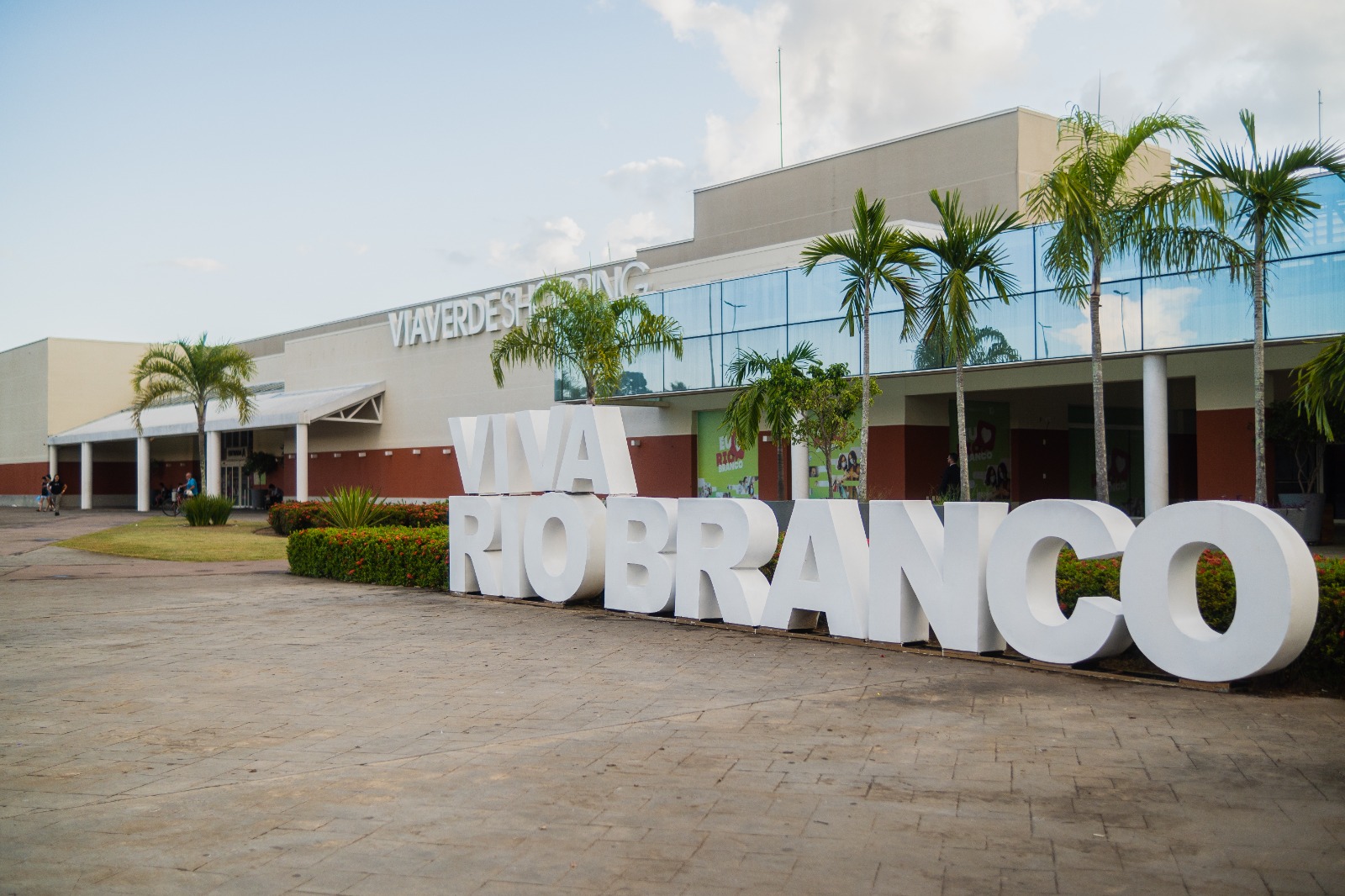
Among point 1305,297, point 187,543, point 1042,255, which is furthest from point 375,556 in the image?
point 1305,297

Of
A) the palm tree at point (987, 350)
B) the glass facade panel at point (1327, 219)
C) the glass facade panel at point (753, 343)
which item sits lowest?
the palm tree at point (987, 350)

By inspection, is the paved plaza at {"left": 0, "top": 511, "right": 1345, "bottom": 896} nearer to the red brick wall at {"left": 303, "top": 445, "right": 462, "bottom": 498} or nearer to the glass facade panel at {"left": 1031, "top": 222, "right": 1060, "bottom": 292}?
the glass facade panel at {"left": 1031, "top": 222, "right": 1060, "bottom": 292}

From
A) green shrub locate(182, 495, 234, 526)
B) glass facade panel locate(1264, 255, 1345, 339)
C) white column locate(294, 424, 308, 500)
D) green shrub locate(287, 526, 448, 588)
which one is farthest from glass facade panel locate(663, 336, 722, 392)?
white column locate(294, 424, 308, 500)

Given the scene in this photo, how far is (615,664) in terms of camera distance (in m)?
9.73

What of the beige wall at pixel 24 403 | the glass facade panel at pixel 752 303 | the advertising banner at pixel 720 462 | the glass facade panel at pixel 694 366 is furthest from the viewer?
the beige wall at pixel 24 403

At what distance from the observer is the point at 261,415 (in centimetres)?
4078

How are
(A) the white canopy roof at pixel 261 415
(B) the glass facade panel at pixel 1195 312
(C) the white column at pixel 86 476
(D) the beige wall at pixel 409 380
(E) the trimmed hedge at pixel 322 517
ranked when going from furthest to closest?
(C) the white column at pixel 86 476
(A) the white canopy roof at pixel 261 415
(D) the beige wall at pixel 409 380
(E) the trimmed hedge at pixel 322 517
(B) the glass facade panel at pixel 1195 312

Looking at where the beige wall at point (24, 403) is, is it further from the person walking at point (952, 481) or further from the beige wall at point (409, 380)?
the person walking at point (952, 481)

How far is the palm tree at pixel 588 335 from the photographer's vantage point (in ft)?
77.2

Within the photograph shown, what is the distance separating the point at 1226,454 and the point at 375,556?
47.7 feet

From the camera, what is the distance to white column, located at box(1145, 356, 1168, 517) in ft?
62.7

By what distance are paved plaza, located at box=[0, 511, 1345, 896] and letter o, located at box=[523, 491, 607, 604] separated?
252 cm

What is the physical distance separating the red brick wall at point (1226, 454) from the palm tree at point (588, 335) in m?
10.6

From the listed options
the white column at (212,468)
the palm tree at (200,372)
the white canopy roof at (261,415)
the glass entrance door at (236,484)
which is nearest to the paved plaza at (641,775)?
the palm tree at (200,372)
